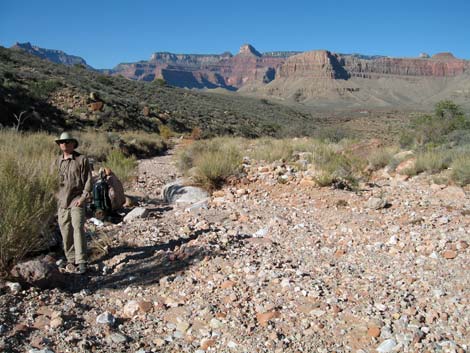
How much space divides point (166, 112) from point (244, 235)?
25072 mm

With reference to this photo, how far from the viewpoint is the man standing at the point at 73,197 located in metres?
4.29

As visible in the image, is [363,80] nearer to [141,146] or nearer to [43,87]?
[43,87]

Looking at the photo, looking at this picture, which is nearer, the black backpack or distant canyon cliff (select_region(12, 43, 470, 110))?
the black backpack

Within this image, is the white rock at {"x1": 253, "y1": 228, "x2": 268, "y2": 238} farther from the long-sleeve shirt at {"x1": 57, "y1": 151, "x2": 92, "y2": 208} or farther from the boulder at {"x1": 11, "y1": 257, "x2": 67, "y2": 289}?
the boulder at {"x1": 11, "y1": 257, "x2": 67, "y2": 289}

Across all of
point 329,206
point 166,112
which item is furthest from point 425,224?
point 166,112

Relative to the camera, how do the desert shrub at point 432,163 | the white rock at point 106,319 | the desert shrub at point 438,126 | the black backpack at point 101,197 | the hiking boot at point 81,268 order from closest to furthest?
the white rock at point 106,319 < the hiking boot at point 81,268 < the black backpack at point 101,197 < the desert shrub at point 432,163 < the desert shrub at point 438,126

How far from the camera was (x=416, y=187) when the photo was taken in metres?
8.17

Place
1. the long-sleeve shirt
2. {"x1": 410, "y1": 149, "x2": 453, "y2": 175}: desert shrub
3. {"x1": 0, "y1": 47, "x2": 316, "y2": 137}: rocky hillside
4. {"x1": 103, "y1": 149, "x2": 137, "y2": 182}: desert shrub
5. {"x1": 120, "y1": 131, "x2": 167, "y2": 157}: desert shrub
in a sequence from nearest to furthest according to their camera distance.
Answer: the long-sleeve shirt < {"x1": 103, "y1": 149, "x2": 137, "y2": 182}: desert shrub < {"x1": 410, "y1": 149, "x2": 453, "y2": 175}: desert shrub < {"x1": 120, "y1": 131, "x2": 167, "y2": 157}: desert shrub < {"x1": 0, "y1": 47, "x2": 316, "y2": 137}: rocky hillside

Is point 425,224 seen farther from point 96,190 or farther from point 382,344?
point 96,190

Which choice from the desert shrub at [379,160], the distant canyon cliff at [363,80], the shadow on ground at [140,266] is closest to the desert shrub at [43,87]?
the desert shrub at [379,160]

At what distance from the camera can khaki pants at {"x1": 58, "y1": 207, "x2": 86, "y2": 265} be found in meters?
4.25

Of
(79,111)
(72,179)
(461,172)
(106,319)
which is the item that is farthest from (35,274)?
(79,111)

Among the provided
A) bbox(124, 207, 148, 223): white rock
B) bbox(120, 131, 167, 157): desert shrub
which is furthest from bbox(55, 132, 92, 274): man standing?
bbox(120, 131, 167, 157): desert shrub

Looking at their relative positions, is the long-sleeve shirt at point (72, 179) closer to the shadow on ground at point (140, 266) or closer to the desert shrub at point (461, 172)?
the shadow on ground at point (140, 266)
